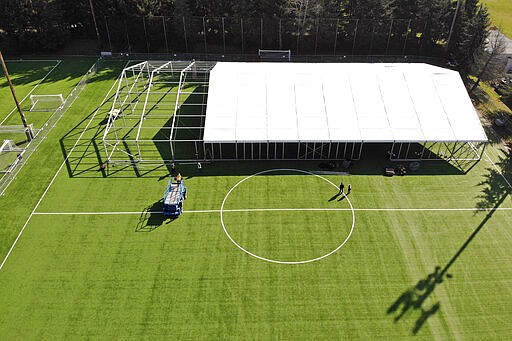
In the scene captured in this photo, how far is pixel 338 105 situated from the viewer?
41656mm

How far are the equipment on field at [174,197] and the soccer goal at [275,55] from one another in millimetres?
32578

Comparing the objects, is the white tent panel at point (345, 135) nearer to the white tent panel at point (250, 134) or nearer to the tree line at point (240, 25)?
the white tent panel at point (250, 134)

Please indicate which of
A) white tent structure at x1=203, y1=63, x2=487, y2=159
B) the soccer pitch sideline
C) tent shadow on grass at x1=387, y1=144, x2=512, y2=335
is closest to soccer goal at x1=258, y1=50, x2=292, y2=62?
white tent structure at x1=203, y1=63, x2=487, y2=159

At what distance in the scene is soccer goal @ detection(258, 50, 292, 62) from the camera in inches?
2398

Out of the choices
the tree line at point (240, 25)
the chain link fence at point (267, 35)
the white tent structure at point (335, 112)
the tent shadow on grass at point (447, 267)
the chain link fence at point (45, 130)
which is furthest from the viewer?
the chain link fence at point (267, 35)

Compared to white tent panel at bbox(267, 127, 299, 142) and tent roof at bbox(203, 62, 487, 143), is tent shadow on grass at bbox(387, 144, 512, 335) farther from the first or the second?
white tent panel at bbox(267, 127, 299, 142)

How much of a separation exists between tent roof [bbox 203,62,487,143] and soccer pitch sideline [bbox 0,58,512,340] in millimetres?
3793

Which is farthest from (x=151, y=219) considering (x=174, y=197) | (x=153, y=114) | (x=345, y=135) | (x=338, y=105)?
(x=338, y=105)

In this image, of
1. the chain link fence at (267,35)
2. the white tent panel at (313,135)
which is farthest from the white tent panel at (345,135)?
the chain link fence at (267,35)

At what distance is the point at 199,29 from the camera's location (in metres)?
64.4

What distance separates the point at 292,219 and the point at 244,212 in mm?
4346

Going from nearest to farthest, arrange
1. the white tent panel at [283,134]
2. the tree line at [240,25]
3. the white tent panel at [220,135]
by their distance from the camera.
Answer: the white tent panel at [220,135]
the white tent panel at [283,134]
the tree line at [240,25]

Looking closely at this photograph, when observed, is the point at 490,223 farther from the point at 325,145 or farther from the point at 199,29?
the point at 199,29

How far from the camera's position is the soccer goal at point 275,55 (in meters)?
60.9
